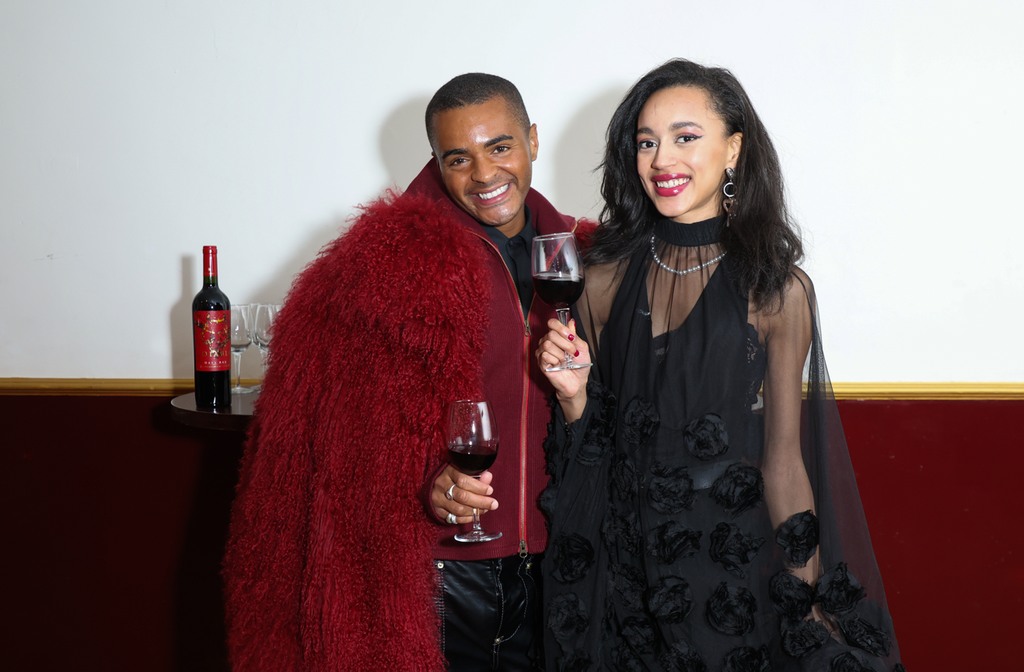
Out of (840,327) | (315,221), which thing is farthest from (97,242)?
(840,327)

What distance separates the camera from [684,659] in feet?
5.62

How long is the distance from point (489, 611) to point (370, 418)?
0.47 m

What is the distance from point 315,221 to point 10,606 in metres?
1.70

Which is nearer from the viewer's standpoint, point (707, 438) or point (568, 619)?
point (707, 438)

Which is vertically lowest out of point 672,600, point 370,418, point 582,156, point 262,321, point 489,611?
point 489,611

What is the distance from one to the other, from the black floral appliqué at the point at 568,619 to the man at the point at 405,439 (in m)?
0.13

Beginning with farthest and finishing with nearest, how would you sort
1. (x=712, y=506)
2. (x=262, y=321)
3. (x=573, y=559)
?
(x=262, y=321) → (x=573, y=559) → (x=712, y=506)

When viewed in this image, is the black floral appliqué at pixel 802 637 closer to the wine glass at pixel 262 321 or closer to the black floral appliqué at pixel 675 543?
the black floral appliqué at pixel 675 543

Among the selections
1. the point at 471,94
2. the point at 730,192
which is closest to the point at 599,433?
the point at 730,192

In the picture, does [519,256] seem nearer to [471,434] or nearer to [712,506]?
[471,434]

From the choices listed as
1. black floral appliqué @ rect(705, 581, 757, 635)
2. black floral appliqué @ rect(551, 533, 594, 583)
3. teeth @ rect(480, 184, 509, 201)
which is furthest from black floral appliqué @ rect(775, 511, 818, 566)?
teeth @ rect(480, 184, 509, 201)

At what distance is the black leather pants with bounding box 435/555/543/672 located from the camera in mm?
1916

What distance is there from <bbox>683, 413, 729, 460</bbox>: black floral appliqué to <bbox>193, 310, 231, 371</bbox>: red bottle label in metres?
1.34

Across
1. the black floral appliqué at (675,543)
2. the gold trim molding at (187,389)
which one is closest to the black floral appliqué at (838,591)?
the black floral appliqué at (675,543)
